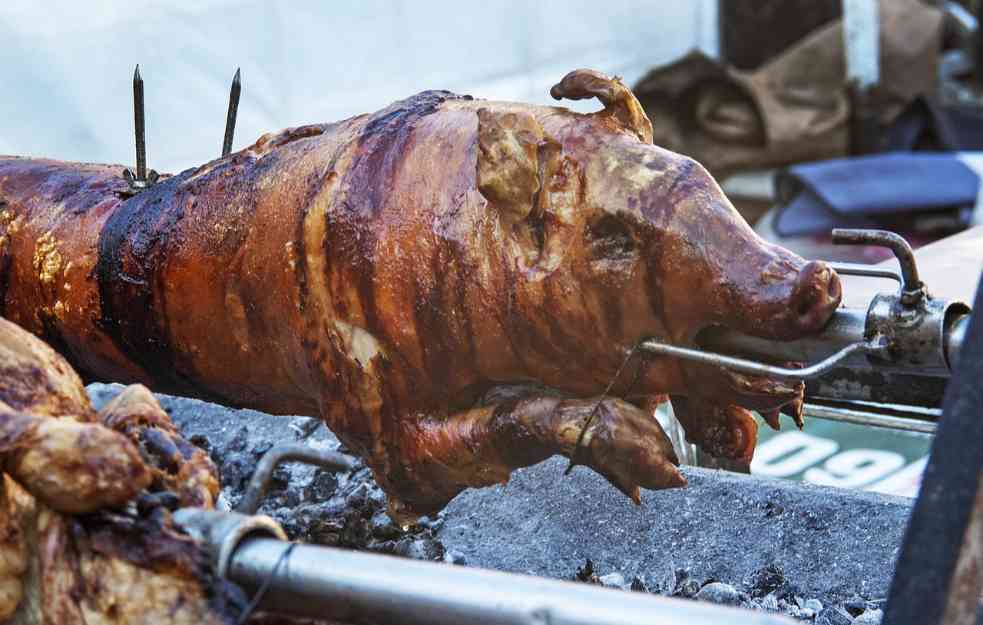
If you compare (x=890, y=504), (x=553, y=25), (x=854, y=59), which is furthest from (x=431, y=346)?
(x=854, y=59)

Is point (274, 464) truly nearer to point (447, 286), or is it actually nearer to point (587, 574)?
point (447, 286)

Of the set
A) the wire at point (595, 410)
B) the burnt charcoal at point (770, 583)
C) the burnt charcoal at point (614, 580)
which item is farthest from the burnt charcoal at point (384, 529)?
the wire at point (595, 410)

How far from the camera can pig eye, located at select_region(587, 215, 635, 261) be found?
174 centimetres

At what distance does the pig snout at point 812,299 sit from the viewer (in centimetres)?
160

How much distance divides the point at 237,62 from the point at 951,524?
174 inches

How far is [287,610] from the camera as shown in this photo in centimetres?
132

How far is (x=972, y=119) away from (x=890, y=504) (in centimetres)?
522

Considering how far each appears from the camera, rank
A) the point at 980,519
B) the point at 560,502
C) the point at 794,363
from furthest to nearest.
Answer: the point at 560,502 → the point at 794,363 → the point at 980,519

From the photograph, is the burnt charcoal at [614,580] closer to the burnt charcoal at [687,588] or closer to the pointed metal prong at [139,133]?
the burnt charcoal at [687,588]

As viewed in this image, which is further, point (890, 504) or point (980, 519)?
point (890, 504)

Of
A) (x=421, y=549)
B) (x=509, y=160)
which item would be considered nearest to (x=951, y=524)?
(x=509, y=160)

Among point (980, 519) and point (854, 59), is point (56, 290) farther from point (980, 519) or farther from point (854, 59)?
point (854, 59)

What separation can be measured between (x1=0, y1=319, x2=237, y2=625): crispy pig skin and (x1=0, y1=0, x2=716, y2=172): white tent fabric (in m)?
3.29

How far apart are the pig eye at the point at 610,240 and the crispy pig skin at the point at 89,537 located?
649 mm
